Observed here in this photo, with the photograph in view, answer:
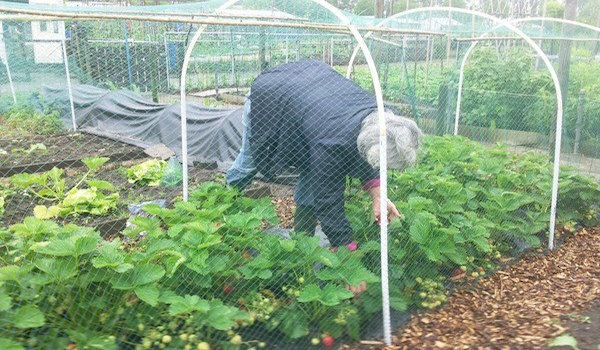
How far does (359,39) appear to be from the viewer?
3203mm

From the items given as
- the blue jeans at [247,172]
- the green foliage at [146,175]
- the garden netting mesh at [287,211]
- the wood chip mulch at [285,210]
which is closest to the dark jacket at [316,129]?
the garden netting mesh at [287,211]

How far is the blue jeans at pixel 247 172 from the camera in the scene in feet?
11.7

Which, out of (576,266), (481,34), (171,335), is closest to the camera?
(171,335)

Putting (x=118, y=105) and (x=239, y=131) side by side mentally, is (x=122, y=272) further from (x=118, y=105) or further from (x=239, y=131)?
(x=118, y=105)

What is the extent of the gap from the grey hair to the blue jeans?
582 mm

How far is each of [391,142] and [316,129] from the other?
0.42 meters

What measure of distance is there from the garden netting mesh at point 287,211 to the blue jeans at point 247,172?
12 millimetres

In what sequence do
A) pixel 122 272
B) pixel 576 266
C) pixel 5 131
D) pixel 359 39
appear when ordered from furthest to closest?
pixel 5 131 → pixel 576 266 → pixel 359 39 → pixel 122 272

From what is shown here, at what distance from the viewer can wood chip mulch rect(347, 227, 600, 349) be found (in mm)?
3256

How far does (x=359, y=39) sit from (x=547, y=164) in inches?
116

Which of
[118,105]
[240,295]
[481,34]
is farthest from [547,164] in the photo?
[118,105]

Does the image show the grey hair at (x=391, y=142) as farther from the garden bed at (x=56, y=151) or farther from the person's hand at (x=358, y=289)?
the garden bed at (x=56, y=151)

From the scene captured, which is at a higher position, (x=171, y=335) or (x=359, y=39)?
(x=359, y=39)

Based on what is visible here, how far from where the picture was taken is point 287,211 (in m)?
5.16
